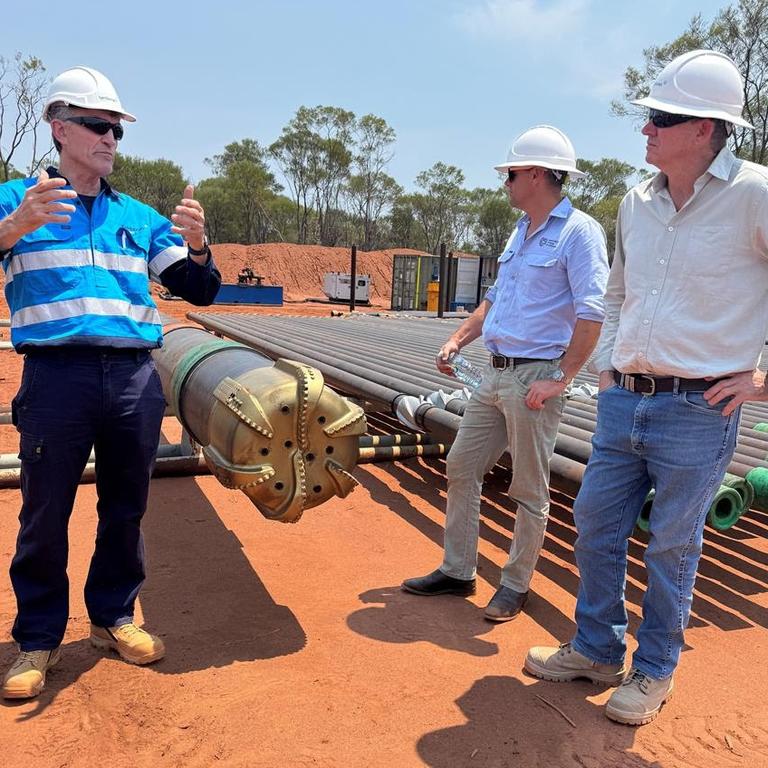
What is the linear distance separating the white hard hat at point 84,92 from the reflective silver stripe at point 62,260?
0.53m

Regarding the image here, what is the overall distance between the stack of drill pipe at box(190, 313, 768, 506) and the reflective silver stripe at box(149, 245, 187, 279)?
2.03m

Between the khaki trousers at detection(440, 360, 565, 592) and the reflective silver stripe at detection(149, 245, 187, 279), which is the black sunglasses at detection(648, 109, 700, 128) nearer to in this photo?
the khaki trousers at detection(440, 360, 565, 592)

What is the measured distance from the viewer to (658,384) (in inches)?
91.5

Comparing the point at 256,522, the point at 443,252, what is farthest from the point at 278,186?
the point at 256,522

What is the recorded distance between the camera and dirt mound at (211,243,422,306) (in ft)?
145

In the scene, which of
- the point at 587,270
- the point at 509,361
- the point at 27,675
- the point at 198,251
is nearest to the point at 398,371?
the point at 509,361

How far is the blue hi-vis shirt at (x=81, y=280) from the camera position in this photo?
2.51 metres

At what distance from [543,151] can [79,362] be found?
6.70 ft

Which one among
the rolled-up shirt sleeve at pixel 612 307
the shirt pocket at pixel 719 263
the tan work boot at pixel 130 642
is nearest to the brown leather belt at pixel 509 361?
the rolled-up shirt sleeve at pixel 612 307

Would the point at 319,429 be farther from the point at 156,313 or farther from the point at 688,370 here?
the point at 688,370

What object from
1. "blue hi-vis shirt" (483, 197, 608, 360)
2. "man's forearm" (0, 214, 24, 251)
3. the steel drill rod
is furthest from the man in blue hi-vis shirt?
the steel drill rod

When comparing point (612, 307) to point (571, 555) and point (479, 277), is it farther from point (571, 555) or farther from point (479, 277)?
point (479, 277)

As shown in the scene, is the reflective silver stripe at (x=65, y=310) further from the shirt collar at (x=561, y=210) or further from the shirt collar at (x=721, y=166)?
the shirt collar at (x=721, y=166)

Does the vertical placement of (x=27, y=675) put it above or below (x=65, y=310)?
below
